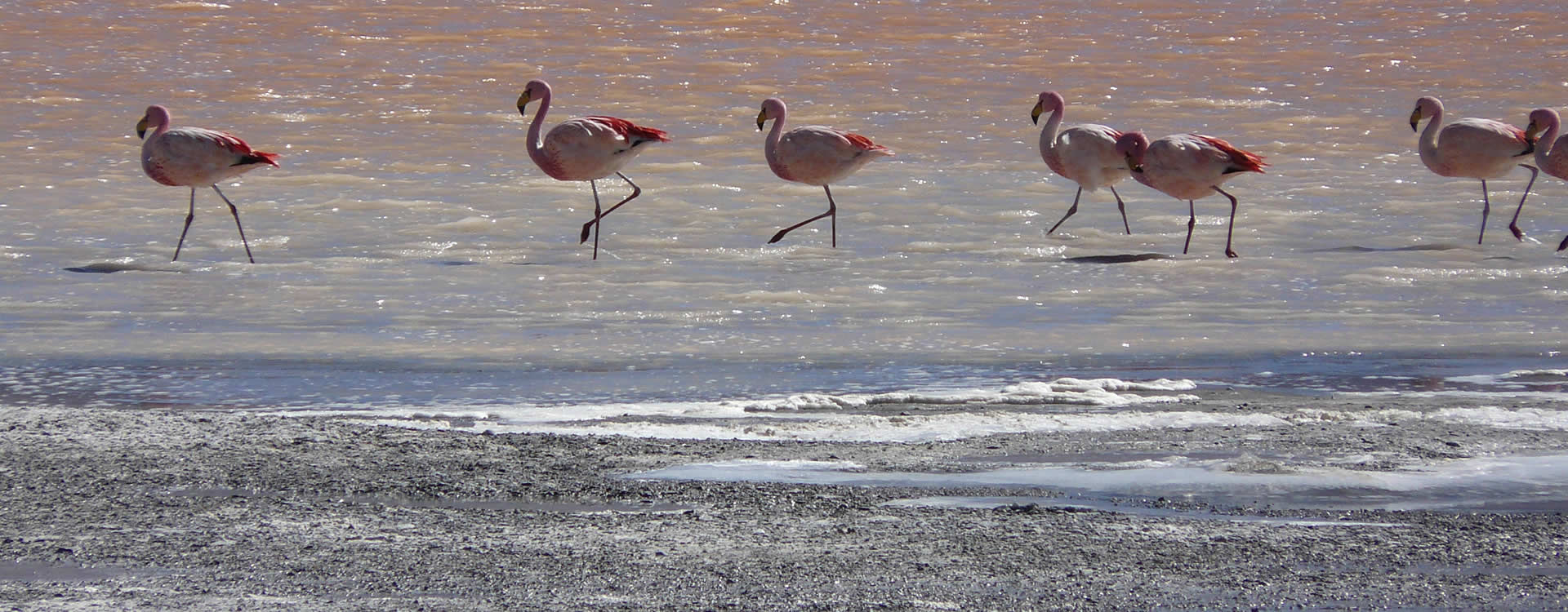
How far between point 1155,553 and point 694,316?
4.70 metres

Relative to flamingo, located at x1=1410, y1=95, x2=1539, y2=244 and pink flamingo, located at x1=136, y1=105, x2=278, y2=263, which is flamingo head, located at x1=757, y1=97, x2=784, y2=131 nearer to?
pink flamingo, located at x1=136, y1=105, x2=278, y2=263

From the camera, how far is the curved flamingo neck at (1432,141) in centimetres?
1258

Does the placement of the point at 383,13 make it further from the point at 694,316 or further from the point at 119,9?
the point at 694,316

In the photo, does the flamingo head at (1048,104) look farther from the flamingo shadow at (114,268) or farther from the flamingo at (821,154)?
the flamingo shadow at (114,268)

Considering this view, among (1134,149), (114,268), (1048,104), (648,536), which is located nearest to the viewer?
(648,536)

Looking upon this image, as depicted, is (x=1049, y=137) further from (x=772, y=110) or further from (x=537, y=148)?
(x=537, y=148)

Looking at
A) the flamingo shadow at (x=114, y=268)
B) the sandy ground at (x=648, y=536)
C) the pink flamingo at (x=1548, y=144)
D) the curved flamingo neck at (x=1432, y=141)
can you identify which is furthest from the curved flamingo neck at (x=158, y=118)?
the pink flamingo at (x=1548, y=144)

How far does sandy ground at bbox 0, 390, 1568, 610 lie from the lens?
3.76 metres

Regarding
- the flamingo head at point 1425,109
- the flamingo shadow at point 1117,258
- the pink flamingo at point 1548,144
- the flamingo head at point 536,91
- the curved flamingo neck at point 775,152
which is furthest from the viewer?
the flamingo head at point 536,91

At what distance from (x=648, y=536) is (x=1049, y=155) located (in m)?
9.03

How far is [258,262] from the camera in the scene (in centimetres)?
1075

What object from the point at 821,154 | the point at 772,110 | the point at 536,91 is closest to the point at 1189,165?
the point at 821,154

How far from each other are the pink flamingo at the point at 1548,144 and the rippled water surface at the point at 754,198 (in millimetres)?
403

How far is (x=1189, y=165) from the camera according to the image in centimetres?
1138
